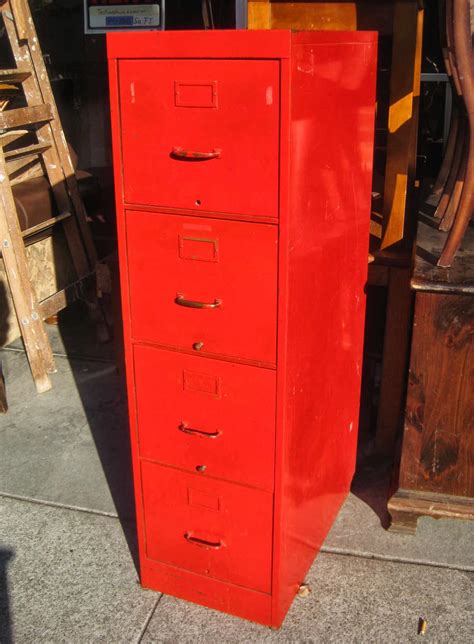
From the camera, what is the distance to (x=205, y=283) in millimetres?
2143

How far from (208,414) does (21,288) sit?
1795mm

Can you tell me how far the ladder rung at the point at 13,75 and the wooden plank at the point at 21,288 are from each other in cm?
54

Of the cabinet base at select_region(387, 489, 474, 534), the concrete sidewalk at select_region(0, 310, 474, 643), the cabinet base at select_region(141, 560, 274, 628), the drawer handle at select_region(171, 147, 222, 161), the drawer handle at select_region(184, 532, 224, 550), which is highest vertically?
the drawer handle at select_region(171, 147, 222, 161)

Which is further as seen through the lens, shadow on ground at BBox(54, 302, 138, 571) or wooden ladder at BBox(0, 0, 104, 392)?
wooden ladder at BBox(0, 0, 104, 392)

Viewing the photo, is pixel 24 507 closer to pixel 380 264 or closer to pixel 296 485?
pixel 296 485

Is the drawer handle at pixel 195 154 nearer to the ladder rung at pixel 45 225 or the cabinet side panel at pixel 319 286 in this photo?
the cabinet side panel at pixel 319 286

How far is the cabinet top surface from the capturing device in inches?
72.3


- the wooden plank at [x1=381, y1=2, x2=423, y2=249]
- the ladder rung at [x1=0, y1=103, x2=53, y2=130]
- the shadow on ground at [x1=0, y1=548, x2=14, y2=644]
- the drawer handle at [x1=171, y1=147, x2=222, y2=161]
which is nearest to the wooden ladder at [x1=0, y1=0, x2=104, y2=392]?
the ladder rung at [x1=0, y1=103, x2=53, y2=130]

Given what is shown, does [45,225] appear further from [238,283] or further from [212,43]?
[212,43]

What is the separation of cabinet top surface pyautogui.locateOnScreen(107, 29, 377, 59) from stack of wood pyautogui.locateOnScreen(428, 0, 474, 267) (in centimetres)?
51

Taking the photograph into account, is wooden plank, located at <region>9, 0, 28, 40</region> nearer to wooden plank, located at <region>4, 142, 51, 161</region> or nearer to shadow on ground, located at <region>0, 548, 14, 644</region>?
wooden plank, located at <region>4, 142, 51, 161</region>

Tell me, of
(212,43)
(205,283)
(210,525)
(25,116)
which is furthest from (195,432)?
(25,116)

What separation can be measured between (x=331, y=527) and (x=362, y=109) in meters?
1.54

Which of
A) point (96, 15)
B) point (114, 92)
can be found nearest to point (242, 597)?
point (114, 92)
